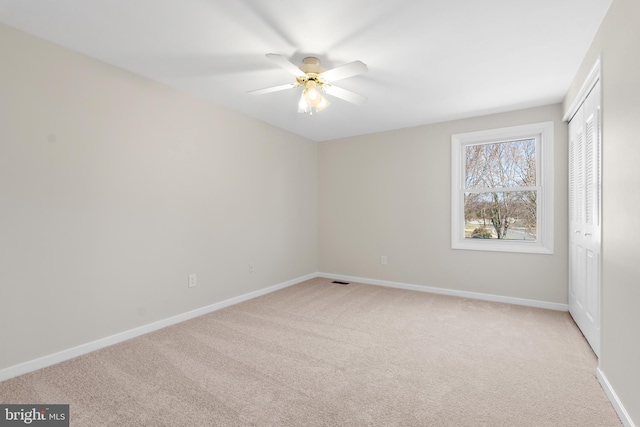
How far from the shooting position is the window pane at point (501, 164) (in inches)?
147

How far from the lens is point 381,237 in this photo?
463 centimetres

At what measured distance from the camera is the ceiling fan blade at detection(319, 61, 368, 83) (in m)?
2.12

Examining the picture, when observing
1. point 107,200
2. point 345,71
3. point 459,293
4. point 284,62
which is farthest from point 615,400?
point 107,200

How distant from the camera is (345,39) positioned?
2162 mm

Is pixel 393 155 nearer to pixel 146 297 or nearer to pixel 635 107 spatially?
pixel 635 107

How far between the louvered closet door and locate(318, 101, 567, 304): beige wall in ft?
0.94

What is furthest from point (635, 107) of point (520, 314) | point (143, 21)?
point (143, 21)

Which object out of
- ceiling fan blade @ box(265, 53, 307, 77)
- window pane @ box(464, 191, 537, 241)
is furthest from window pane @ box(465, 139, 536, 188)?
ceiling fan blade @ box(265, 53, 307, 77)

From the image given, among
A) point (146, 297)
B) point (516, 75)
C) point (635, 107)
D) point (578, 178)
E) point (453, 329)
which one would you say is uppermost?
point (516, 75)

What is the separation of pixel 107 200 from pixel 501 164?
4.42 metres

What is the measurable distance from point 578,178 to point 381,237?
2426 millimetres

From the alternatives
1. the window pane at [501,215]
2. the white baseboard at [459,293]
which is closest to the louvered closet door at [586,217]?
the white baseboard at [459,293]

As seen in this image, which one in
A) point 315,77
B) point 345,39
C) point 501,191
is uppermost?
point 345,39

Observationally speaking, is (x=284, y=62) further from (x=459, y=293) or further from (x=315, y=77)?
(x=459, y=293)
